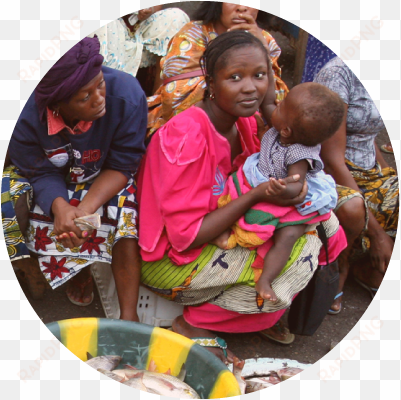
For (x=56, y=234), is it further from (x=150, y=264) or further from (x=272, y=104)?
(x=272, y=104)

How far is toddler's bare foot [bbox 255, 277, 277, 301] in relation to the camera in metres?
2.04

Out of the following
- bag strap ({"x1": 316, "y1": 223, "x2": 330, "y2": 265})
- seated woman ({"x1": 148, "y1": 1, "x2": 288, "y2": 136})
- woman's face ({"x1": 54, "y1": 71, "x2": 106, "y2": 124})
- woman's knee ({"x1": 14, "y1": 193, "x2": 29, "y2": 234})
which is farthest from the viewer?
seated woman ({"x1": 148, "y1": 1, "x2": 288, "y2": 136})

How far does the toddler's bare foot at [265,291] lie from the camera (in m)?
2.04

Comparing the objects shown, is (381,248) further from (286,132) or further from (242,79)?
(242,79)

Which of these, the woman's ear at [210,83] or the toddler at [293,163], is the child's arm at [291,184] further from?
the woman's ear at [210,83]

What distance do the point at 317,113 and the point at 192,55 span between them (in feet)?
2.98

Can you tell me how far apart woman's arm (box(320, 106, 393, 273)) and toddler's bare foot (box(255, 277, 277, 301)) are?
852 mm

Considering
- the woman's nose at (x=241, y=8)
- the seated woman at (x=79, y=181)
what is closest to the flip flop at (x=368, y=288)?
the seated woman at (x=79, y=181)

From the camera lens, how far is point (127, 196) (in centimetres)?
221

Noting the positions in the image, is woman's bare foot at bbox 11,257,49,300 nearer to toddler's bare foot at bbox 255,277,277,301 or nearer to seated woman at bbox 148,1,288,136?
seated woman at bbox 148,1,288,136

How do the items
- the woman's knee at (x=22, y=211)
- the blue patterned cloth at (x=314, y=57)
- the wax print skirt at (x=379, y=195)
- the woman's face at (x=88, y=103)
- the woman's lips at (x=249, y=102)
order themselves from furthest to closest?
1. the blue patterned cloth at (x=314, y=57)
2. the wax print skirt at (x=379, y=195)
3. the woman's knee at (x=22, y=211)
4. the woman's lips at (x=249, y=102)
5. the woman's face at (x=88, y=103)

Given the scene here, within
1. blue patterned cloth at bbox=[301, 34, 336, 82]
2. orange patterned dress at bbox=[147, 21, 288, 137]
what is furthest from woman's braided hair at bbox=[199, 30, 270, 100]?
blue patterned cloth at bbox=[301, 34, 336, 82]

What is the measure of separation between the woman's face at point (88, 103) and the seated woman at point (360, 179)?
124 cm

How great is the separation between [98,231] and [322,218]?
96cm
